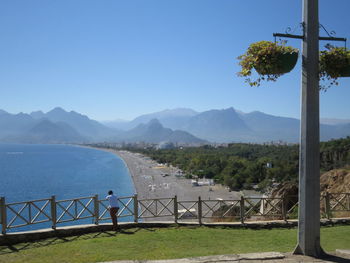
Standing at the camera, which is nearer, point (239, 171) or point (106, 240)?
point (106, 240)

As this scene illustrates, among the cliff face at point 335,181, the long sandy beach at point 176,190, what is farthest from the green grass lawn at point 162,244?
the long sandy beach at point 176,190

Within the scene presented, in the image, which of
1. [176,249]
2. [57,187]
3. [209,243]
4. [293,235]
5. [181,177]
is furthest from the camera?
[181,177]

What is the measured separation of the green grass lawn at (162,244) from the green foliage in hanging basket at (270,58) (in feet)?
11.1

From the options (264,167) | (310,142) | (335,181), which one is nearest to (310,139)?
(310,142)

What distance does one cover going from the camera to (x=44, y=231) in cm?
847

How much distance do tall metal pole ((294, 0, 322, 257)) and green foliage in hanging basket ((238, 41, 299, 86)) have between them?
0.24 m

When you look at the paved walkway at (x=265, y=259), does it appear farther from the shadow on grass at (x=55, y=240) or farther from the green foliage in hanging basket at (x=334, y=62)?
the shadow on grass at (x=55, y=240)

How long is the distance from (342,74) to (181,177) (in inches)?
4214

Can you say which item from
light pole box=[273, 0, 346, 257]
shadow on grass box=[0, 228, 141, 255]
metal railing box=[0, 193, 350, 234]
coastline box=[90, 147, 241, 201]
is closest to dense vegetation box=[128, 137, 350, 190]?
coastline box=[90, 147, 241, 201]

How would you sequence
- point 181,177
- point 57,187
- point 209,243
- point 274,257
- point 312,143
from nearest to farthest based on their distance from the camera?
point 274,257, point 312,143, point 209,243, point 57,187, point 181,177

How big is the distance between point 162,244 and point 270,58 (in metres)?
4.56

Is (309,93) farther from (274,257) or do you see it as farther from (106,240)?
(106,240)

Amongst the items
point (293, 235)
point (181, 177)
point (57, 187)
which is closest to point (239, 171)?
point (181, 177)

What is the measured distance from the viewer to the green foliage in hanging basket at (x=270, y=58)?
489cm
